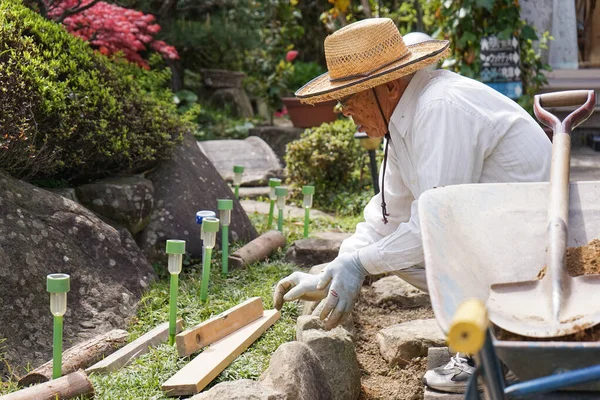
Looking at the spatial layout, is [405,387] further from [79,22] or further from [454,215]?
[79,22]

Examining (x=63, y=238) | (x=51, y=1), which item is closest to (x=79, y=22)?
(x=51, y=1)

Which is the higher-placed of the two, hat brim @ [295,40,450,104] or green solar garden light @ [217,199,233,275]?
hat brim @ [295,40,450,104]

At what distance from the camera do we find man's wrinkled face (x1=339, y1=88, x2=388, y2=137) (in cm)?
314

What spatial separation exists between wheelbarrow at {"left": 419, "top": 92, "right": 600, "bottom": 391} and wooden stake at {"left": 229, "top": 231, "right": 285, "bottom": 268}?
2.55 metres

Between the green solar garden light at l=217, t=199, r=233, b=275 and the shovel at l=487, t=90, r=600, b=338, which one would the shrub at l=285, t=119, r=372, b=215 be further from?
the shovel at l=487, t=90, r=600, b=338

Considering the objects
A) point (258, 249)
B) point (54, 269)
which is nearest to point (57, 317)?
point (54, 269)

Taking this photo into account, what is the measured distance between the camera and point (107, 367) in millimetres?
3305

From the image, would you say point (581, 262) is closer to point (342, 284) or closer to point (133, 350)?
point (342, 284)

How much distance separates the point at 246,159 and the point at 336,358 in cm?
506

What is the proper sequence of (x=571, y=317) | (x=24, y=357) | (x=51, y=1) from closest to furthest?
(x=571, y=317) → (x=24, y=357) → (x=51, y=1)

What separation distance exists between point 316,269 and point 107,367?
1.42 meters

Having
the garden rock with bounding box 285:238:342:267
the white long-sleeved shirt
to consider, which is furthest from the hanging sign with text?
the white long-sleeved shirt

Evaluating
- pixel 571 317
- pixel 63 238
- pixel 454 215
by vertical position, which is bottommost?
pixel 63 238

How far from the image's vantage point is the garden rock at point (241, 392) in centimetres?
271
